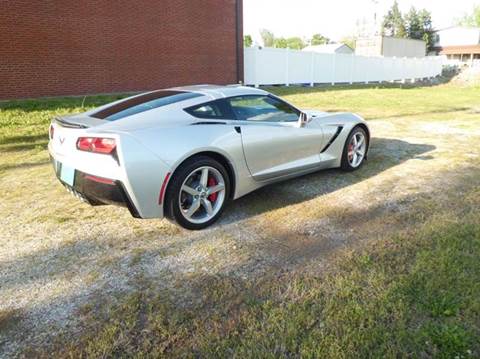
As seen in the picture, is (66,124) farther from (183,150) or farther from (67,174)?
(183,150)

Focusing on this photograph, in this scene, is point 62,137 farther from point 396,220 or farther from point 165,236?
point 396,220

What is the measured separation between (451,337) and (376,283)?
0.59 m

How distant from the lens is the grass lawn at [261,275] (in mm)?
2160

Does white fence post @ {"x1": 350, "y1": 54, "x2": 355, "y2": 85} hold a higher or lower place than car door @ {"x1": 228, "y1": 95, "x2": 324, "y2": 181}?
higher

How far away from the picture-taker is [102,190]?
10.3ft

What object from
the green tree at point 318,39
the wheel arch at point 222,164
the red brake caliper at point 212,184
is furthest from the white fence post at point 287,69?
the green tree at point 318,39

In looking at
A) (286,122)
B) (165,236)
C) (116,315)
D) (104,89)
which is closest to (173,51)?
(104,89)

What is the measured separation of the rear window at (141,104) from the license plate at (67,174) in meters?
0.57

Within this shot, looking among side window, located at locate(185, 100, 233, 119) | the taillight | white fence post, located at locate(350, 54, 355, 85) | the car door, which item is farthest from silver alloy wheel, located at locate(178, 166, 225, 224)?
white fence post, located at locate(350, 54, 355, 85)

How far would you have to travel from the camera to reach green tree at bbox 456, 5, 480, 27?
85.3m

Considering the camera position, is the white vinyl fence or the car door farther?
the white vinyl fence

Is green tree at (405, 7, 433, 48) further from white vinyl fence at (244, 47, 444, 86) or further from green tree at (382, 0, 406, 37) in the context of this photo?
white vinyl fence at (244, 47, 444, 86)

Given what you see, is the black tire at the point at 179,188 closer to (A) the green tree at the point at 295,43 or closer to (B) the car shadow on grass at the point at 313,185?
(B) the car shadow on grass at the point at 313,185

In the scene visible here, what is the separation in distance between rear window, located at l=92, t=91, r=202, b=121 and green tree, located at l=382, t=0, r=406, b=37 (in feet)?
257
